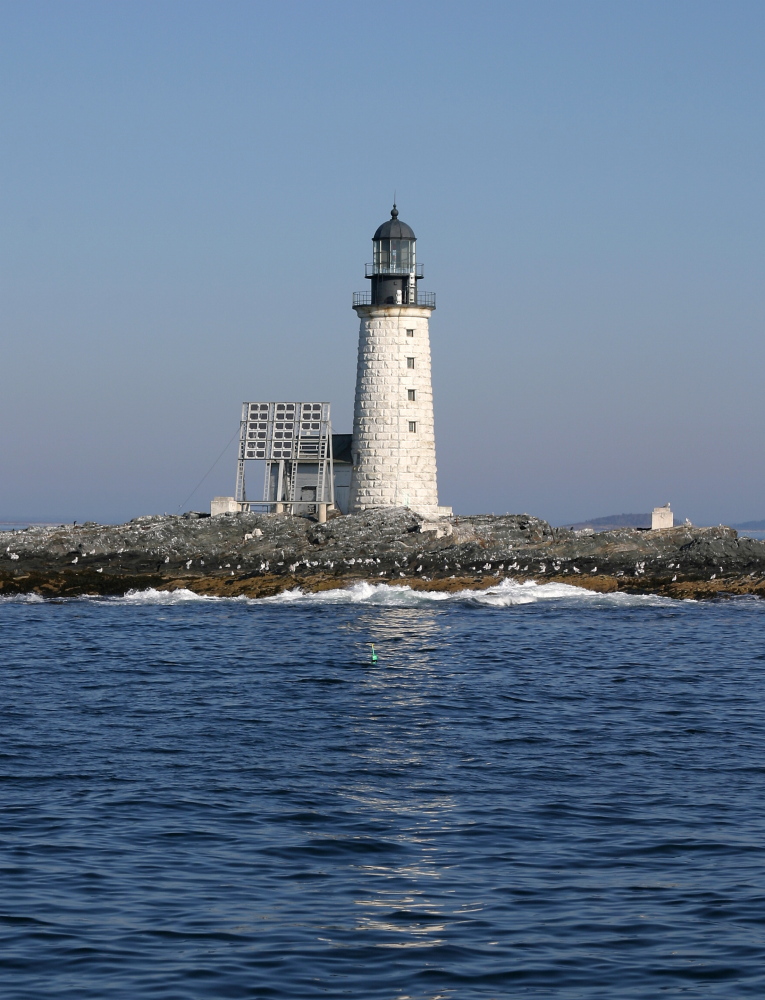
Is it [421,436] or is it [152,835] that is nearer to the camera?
[152,835]

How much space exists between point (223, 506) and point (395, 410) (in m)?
9.25

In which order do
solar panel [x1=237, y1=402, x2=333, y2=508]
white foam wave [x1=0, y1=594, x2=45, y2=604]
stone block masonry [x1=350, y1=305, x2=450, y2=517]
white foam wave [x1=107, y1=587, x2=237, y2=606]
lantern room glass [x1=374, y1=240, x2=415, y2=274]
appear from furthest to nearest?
solar panel [x1=237, y1=402, x2=333, y2=508] < lantern room glass [x1=374, y1=240, x2=415, y2=274] < stone block masonry [x1=350, y1=305, x2=450, y2=517] < white foam wave [x1=0, y1=594, x2=45, y2=604] < white foam wave [x1=107, y1=587, x2=237, y2=606]

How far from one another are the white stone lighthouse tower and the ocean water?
2361 cm

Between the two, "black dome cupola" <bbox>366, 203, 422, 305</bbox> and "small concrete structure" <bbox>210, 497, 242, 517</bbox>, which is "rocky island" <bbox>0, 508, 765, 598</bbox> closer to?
"small concrete structure" <bbox>210, 497, 242, 517</bbox>

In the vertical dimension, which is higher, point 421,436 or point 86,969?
point 421,436

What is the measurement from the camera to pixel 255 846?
56.5 feet

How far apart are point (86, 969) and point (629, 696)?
65.1 ft

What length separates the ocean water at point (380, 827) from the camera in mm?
13234

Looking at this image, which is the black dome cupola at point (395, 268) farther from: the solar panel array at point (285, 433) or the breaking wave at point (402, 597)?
the breaking wave at point (402, 597)

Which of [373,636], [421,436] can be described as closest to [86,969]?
[373,636]

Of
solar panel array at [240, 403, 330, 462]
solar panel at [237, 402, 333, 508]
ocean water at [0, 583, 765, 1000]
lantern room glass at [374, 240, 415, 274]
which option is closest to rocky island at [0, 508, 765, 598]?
solar panel at [237, 402, 333, 508]

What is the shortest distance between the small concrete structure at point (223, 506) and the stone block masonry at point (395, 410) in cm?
609

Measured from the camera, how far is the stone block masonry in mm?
59688

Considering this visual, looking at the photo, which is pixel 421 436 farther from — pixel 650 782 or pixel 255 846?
pixel 255 846
